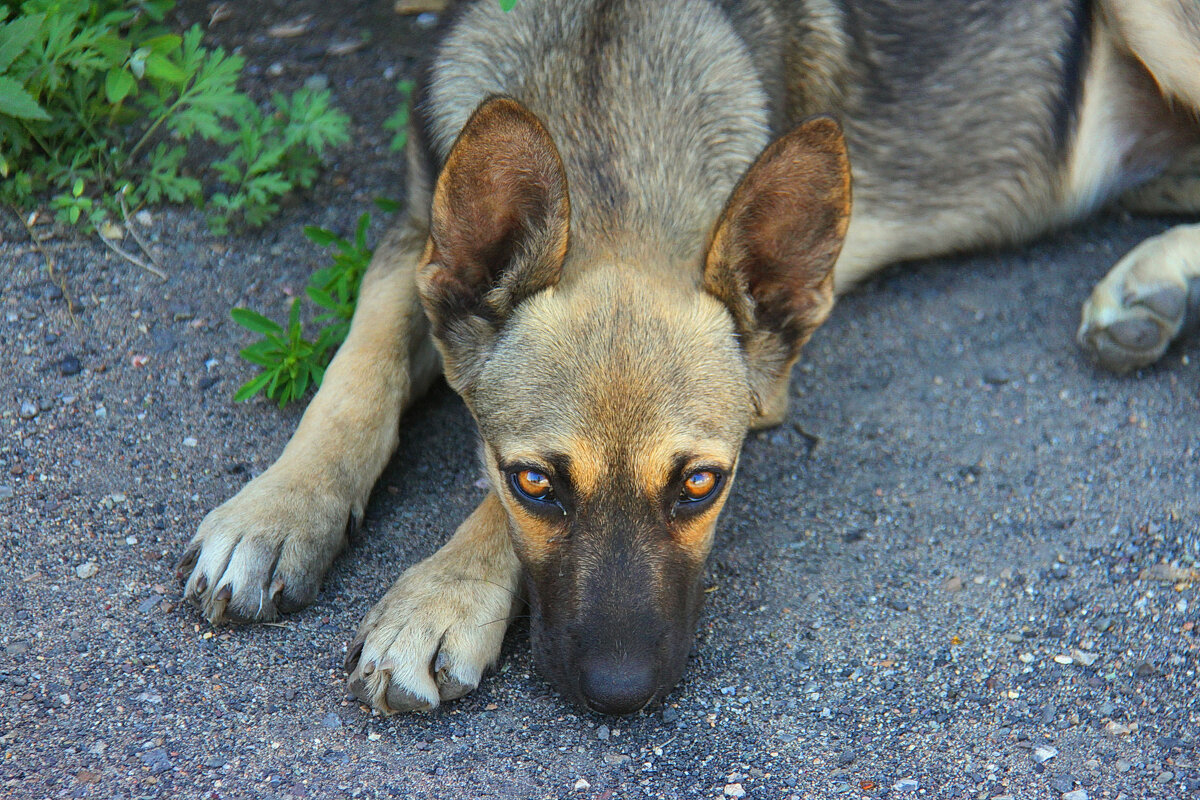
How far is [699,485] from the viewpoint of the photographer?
9.34 feet

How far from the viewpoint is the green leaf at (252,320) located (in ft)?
12.0

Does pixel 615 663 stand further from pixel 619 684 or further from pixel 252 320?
pixel 252 320

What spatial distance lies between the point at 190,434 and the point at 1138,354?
10.4 feet

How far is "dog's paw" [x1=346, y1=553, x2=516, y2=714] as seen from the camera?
2801mm

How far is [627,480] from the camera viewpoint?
→ 274 centimetres

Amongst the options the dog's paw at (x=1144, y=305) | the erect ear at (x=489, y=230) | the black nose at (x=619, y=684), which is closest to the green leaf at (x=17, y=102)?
the erect ear at (x=489, y=230)

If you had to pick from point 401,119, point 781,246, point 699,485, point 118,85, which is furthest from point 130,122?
point 699,485

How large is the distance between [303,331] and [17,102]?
115cm

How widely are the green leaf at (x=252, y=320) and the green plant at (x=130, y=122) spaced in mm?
665

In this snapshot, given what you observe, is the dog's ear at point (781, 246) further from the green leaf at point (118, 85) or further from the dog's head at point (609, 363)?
the green leaf at point (118, 85)

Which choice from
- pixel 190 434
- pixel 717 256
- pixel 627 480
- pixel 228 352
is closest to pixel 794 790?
pixel 627 480

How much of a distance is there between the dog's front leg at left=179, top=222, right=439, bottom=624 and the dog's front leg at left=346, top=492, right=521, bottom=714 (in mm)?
268

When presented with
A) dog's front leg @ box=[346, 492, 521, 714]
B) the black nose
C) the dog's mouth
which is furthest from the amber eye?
dog's front leg @ box=[346, 492, 521, 714]

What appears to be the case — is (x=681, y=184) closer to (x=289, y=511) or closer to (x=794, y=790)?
(x=289, y=511)
